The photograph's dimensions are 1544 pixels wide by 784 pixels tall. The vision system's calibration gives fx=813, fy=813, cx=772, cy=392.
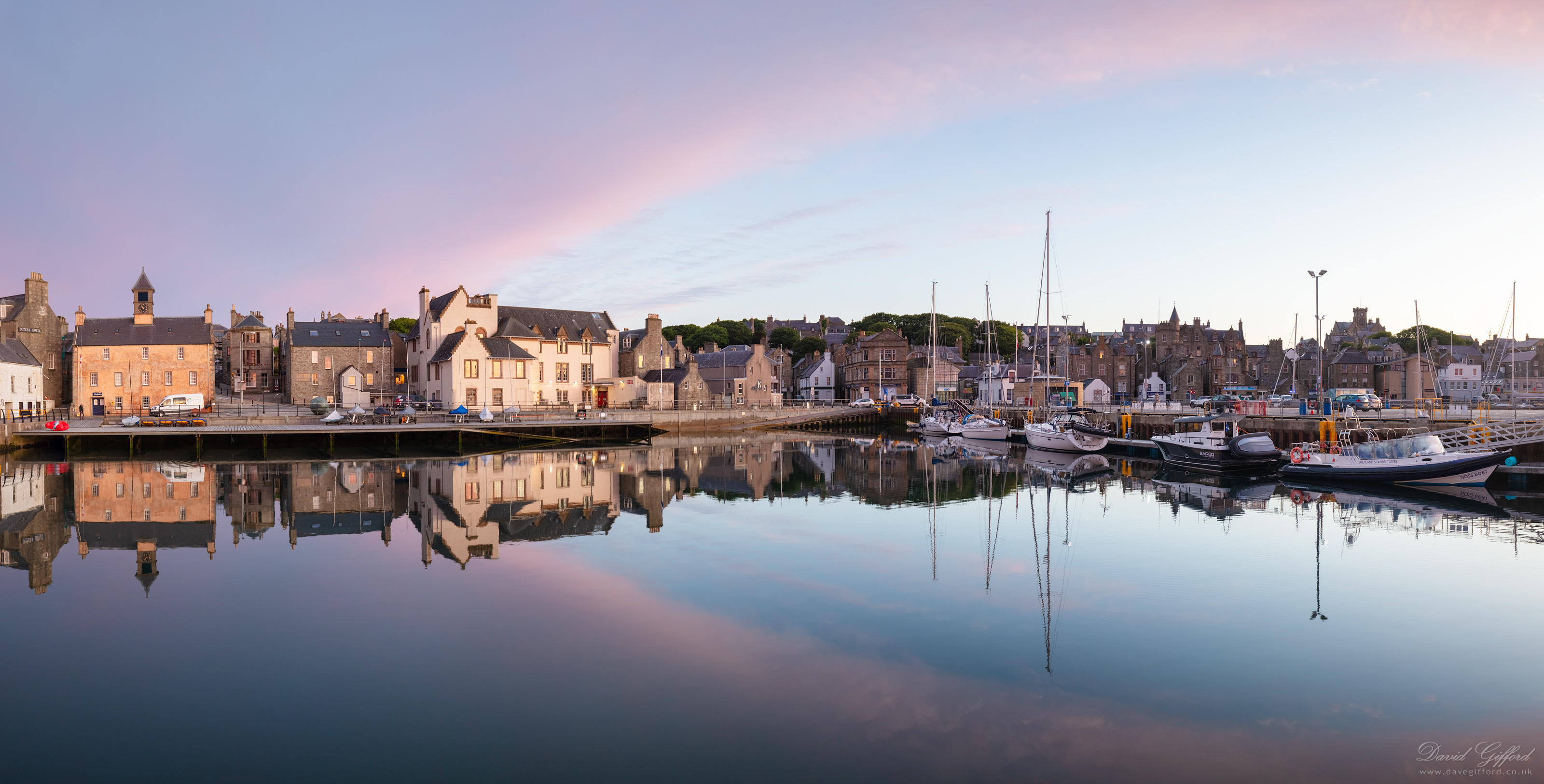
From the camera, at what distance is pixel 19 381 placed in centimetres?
4906

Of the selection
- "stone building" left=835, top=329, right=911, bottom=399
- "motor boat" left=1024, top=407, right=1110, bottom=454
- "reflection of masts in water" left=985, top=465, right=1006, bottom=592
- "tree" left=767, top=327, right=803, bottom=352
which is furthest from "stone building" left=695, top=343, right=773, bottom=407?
"reflection of masts in water" left=985, top=465, right=1006, bottom=592

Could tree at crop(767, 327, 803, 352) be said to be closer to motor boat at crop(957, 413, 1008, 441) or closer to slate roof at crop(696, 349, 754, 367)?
slate roof at crop(696, 349, 754, 367)

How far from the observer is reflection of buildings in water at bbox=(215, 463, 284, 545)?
2094 centimetres

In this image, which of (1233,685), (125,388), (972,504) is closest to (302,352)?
(125,388)

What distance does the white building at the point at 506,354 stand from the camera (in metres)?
56.0

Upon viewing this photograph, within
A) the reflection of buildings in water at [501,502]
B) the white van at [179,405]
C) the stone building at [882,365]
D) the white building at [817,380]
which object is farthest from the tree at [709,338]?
the reflection of buildings in water at [501,502]

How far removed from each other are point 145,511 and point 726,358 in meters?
57.1

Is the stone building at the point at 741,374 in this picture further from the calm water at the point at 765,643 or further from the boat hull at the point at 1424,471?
the calm water at the point at 765,643

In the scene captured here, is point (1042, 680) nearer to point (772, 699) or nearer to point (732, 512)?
point (772, 699)

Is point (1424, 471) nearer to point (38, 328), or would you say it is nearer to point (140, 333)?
point (140, 333)

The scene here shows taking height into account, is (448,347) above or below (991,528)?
above

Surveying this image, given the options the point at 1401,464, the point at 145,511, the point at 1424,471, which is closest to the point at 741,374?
the point at 1401,464

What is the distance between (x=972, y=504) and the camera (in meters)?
25.5

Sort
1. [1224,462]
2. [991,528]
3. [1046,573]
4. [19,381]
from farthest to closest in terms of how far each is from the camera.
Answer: [19,381] < [1224,462] < [991,528] < [1046,573]
